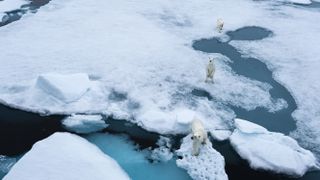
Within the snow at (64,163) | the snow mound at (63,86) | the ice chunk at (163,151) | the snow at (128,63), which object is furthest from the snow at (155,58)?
the snow at (64,163)

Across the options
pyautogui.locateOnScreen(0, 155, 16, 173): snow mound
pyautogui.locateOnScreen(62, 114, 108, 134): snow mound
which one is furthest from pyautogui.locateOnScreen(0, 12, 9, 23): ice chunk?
pyautogui.locateOnScreen(0, 155, 16, 173): snow mound

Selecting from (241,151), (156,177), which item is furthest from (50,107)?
(241,151)

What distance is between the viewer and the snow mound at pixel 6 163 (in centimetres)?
585

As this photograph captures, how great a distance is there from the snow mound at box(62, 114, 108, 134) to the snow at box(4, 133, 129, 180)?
66cm

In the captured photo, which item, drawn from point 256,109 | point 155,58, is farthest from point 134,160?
point 155,58

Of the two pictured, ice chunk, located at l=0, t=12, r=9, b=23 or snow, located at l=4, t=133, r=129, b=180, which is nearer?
snow, located at l=4, t=133, r=129, b=180

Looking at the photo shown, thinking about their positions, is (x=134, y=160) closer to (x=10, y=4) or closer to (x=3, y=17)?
(x=3, y=17)

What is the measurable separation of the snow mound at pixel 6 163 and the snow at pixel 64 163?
412 mm

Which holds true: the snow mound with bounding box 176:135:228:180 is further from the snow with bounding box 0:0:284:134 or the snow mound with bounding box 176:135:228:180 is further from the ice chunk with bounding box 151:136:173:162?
the snow with bounding box 0:0:284:134

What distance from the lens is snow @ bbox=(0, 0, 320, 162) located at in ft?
24.5

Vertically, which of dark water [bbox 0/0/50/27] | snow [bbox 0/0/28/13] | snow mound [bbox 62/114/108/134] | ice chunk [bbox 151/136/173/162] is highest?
snow [bbox 0/0/28/13]

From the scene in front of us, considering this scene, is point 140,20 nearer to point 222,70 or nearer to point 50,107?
point 222,70

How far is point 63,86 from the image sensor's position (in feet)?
24.8

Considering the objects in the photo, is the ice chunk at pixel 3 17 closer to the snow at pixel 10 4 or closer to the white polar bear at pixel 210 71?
the snow at pixel 10 4
